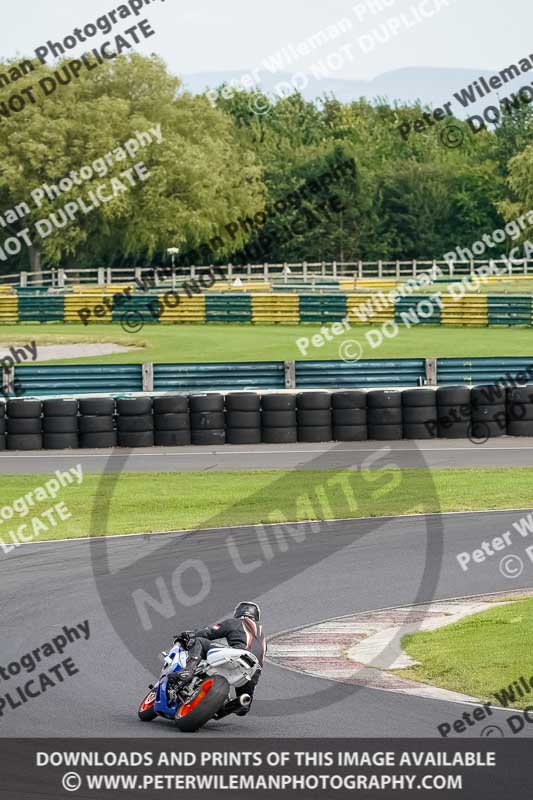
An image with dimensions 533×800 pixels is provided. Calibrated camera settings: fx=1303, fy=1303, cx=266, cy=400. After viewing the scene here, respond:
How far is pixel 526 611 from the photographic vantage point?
11.9 metres

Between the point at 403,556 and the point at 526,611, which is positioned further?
the point at 403,556

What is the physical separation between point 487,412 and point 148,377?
23.1ft

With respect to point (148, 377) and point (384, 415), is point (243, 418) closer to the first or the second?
point (384, 415)

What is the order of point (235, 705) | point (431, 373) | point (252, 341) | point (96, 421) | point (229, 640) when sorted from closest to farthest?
1. point (235, 705)
2. point (229, 640)
3. point (96, 421)
4. point (431, 373)
5. point (252, 341)

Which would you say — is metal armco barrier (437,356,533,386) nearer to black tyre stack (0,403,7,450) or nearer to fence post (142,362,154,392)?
fence post (142,362,154,392)

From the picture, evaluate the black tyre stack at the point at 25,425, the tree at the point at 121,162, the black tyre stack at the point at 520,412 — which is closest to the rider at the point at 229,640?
the black tyre stack at the point at 25,425

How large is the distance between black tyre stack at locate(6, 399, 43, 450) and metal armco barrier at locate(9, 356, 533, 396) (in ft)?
8.02

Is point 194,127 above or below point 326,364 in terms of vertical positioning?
above

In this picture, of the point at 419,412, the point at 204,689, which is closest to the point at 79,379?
the point at 419,412

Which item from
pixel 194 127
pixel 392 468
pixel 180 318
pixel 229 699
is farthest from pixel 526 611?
pixel 194 127

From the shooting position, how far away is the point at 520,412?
24703mm
